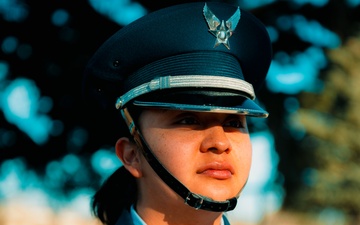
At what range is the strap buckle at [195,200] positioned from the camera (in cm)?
205

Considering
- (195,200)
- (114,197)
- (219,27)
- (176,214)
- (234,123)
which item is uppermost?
(219,27)

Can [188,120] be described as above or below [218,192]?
above

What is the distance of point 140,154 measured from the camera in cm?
229

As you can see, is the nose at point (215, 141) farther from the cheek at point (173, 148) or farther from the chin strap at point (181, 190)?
the chin strap at point (181, 190)

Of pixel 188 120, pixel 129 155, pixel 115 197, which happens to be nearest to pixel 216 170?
pixel 188 120

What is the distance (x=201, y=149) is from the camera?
206 cm

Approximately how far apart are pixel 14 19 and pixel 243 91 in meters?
4.66

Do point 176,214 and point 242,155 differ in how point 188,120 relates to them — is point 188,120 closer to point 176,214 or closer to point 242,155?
point 242,155

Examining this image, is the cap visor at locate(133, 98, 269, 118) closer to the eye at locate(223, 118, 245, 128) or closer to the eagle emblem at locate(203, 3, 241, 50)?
the eye at locate(223, 118, 245, 128)

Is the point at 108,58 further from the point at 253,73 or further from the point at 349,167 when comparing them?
the point at 349,167

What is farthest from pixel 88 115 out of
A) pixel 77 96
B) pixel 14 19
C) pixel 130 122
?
pixel 130 122

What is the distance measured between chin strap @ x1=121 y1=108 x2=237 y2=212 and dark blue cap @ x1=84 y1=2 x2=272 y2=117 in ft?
0.54

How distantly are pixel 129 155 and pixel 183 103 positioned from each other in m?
0.39

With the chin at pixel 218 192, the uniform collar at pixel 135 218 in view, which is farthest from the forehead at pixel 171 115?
the uniform collar at pixel 135 218
